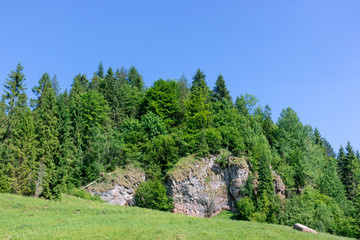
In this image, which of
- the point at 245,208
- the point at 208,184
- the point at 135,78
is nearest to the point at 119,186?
the point at 208,184

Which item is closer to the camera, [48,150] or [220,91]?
[48,150]

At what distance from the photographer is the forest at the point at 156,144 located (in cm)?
3822

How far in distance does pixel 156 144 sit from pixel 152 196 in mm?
11569

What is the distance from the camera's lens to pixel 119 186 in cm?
4738

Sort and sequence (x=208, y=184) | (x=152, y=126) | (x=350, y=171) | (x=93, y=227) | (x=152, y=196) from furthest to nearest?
(x=350, y=171) < (x=152, y=126) < (x=208, y=184) < (x=152, y=196) < (x=93, y=227)

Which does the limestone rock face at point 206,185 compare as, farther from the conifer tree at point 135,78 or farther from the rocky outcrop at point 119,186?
the conifer tree at point 135,78

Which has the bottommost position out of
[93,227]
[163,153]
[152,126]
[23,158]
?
[93,227]

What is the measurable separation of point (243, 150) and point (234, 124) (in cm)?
806

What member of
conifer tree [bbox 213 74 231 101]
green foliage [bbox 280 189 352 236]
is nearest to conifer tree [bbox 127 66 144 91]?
conifer tree [bbox 213 74 231 101]

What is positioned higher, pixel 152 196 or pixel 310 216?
pixel 152 196

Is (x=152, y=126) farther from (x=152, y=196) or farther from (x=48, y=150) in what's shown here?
(x=48, y=150)

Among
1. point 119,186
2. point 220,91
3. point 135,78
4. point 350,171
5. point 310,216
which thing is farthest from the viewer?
point 135,78

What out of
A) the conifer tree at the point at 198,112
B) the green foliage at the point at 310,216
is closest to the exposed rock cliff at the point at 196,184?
the green foliage at the point at 310,216

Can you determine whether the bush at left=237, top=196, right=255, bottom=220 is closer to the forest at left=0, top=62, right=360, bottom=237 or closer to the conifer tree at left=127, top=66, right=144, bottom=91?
the forest at left=0, top=62, right=360, bottom=237
